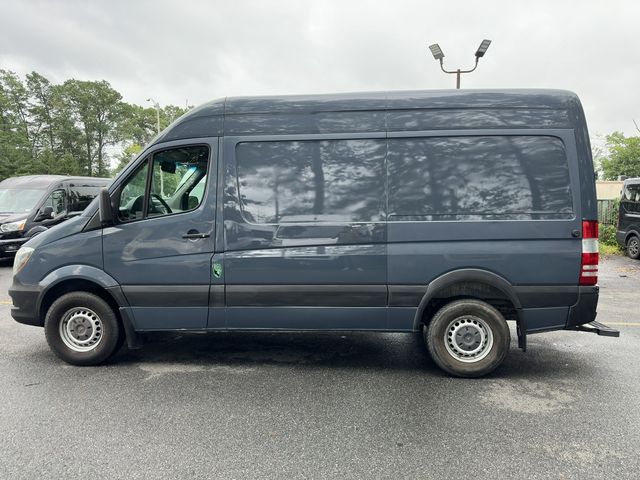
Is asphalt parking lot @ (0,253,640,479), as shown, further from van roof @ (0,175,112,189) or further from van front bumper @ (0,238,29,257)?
van roof @ (0,175,112,189)

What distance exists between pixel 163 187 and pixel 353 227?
1.80m

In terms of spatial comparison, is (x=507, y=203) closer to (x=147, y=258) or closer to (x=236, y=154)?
(x=236, y=154)

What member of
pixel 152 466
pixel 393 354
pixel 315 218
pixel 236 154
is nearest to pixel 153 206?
pixel 236 154

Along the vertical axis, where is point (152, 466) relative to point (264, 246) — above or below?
below

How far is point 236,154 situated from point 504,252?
247 cm

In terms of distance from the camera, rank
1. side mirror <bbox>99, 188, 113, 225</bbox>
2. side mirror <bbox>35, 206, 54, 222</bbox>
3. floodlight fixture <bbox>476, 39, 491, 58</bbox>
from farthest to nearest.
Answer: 1. floodlight fixture <bbox>476, 39, 491, 58</bbox>
2. side mirror <bbox>35, 206, 54, 222</bbox>
3. side mirror <bbox>99, 188, 113, 225</bbox>

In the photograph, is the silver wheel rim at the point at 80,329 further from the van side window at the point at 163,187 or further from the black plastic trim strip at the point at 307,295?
the black plastic trim strip at the point at 307,295

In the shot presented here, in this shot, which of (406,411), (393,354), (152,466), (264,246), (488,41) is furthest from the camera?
(488,41)

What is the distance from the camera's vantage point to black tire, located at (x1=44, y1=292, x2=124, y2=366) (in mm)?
4336

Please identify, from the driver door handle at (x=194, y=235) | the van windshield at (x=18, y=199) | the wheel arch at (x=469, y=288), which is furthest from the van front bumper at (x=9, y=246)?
the wheel arch at (x=469, y=288)

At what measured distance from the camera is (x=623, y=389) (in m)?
3.88

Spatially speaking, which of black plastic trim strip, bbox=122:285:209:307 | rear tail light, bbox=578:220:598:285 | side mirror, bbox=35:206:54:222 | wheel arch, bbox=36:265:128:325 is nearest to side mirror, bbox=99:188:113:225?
wheel arch, bbox=36:265:128:325

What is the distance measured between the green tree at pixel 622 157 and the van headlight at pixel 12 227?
148 feet

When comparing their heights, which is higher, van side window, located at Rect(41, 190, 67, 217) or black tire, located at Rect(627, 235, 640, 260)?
van side window, located at Rect(41, 190, 67, 217)
